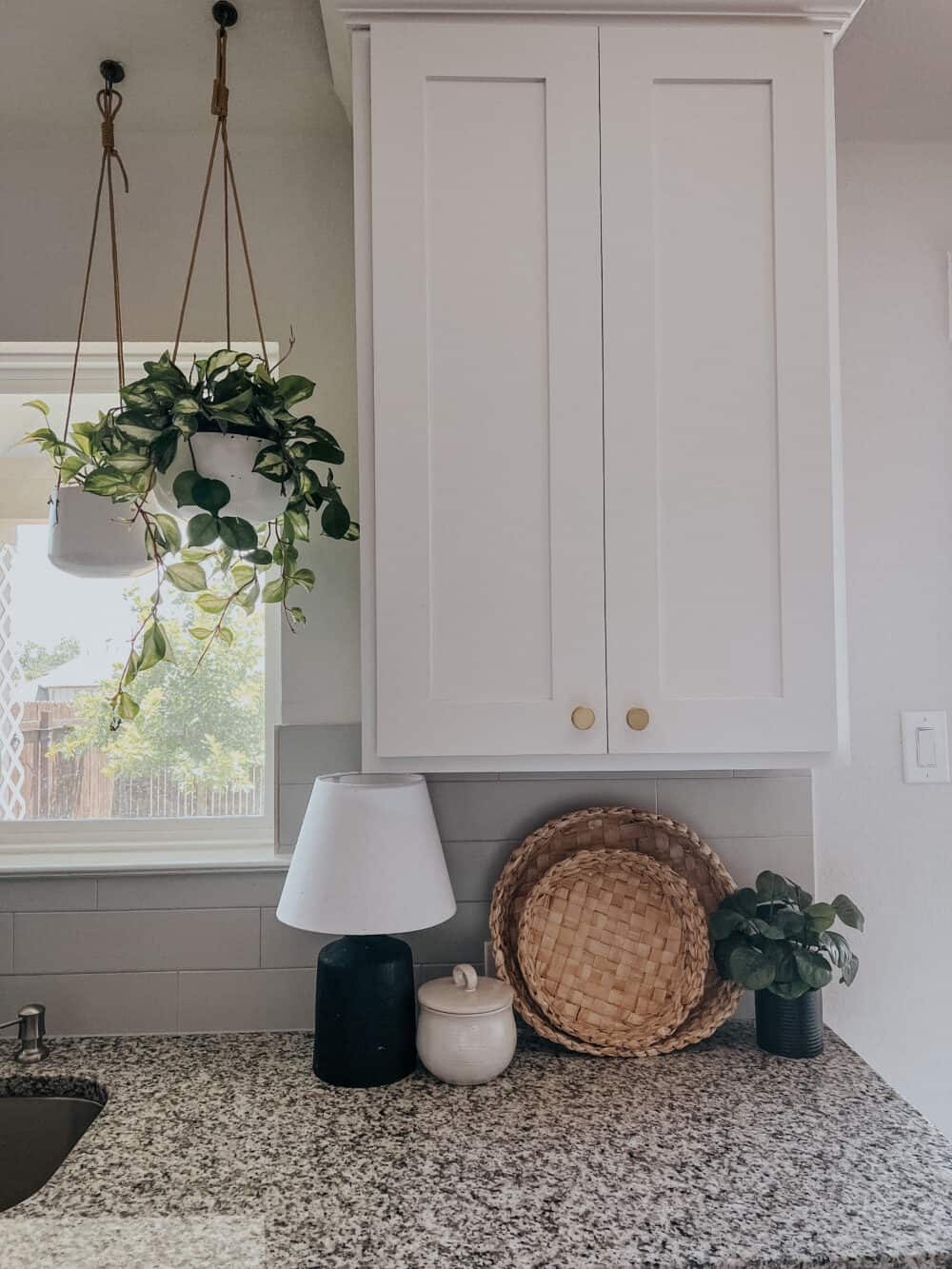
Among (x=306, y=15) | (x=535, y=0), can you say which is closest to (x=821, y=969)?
(x=535, y=0)

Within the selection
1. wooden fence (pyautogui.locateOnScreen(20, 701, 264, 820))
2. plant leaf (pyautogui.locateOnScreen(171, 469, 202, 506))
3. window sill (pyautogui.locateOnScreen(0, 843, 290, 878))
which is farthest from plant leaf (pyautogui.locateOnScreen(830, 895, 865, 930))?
plant leaf (pyautogui.locateOnScreen(171, 469, 202, 506))

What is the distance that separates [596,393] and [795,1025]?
38.4 inches

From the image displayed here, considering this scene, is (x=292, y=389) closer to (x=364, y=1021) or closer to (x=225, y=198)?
(x=225, y=198)

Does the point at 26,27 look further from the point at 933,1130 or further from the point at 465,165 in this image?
the point at 933,1130

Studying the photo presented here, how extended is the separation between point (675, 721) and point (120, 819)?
1.07m

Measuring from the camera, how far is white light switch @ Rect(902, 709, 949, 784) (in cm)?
167

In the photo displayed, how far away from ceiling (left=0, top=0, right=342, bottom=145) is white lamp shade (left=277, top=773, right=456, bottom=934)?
3.74ft

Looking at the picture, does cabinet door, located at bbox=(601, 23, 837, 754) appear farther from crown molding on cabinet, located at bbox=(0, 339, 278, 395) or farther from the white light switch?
crown molding on cabinet, located at bbox=(0, 339, 278, 395)

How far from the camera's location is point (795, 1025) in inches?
54.6

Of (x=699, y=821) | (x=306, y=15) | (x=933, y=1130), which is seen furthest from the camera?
(x=699, y=821)

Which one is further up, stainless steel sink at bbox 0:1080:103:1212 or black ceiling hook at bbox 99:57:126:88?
black ceiling hook at bbox 99:57:126:88

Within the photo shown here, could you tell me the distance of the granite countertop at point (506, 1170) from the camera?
96 cm

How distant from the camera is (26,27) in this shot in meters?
1.39

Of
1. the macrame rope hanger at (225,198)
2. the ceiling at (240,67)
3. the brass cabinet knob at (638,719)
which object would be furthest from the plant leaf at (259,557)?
the ceiling at (240,67)
